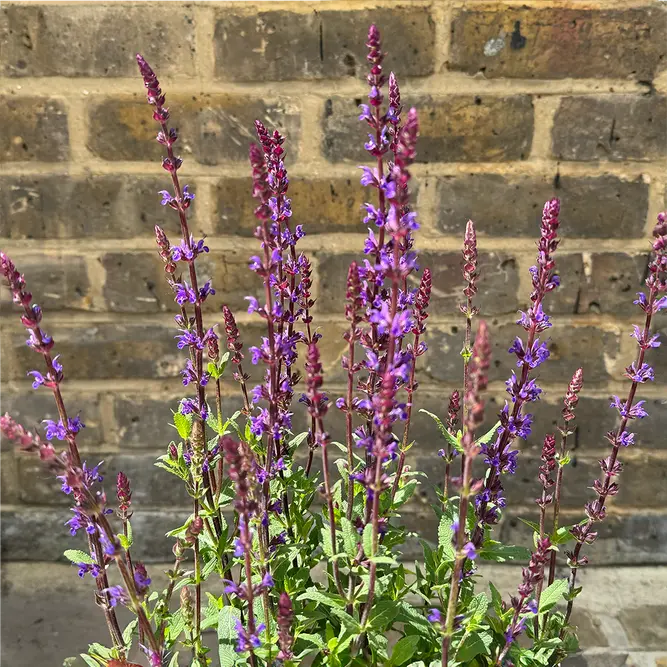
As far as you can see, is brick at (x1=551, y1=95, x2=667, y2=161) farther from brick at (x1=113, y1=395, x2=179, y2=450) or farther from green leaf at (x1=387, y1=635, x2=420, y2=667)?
brick at (x1=113, y1=395, x2=179, y2=450)

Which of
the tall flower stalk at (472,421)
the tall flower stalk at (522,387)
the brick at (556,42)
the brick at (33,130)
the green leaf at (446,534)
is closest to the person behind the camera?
the tall flower stalk at (472,421)

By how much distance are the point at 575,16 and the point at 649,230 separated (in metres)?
0.79

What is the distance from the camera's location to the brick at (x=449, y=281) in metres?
2.26

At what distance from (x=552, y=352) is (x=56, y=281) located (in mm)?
1924

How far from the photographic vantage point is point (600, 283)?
2.27 meters

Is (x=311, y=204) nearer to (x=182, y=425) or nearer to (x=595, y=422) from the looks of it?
(x=182, y=425)

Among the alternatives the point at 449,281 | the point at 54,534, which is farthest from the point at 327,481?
the point at 54,534

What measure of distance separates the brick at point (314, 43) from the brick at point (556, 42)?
0.13 metres

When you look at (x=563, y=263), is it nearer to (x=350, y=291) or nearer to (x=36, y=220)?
(x=350, y=291)

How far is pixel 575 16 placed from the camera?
2.01m

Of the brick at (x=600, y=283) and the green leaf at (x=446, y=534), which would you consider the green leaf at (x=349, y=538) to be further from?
the brick at (x=600, y=283)

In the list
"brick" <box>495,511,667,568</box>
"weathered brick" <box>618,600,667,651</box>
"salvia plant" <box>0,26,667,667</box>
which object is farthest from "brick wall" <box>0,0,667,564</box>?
"salvia plant" <box>0,26,667,667</box>

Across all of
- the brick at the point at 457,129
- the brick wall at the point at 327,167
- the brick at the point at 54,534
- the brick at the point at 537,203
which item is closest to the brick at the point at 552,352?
the brick wall at the point at 327,167

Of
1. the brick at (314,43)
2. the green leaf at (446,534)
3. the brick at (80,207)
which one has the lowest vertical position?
the green leaf at (446,534)
